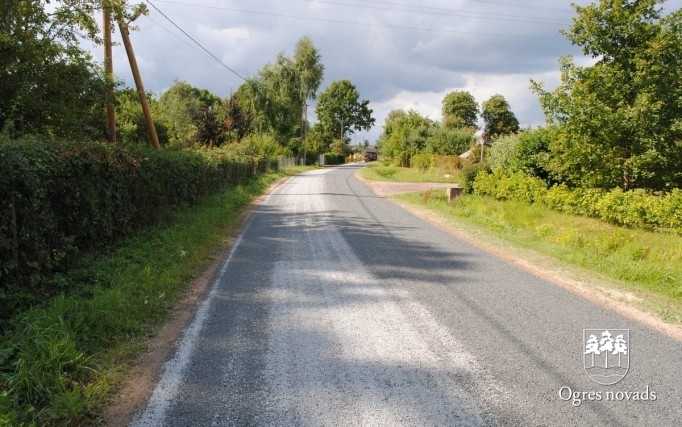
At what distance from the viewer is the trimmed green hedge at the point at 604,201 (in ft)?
34.9

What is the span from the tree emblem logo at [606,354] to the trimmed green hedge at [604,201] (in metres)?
7.87

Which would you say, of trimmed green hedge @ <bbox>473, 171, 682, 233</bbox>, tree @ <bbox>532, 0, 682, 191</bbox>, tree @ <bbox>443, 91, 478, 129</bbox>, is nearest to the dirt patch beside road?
trimmed green hedge @ <bbox>473, 171, 682, 233</bbox>

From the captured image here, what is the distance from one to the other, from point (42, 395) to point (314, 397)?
1942 mm

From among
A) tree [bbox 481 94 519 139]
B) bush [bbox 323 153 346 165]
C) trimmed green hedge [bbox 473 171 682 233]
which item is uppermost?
tree [bbox 481 94 519 139]

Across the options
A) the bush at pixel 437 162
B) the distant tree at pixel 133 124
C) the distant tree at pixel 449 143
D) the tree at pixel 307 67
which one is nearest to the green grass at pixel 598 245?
the distant tree at pixel 133 124

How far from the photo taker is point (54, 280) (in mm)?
5324

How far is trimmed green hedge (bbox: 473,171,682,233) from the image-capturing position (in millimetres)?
10648

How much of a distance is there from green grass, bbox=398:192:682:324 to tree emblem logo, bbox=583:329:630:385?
1.22 m

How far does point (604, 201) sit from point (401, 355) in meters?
10.9

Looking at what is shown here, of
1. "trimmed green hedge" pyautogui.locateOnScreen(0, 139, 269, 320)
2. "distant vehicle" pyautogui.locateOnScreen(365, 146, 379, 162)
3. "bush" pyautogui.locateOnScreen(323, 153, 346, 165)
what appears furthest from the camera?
"distant vehicle" pyautogui.locateOnScreen(365, 146, 379, 162)

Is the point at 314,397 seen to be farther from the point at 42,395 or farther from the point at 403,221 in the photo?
the point at 403,221

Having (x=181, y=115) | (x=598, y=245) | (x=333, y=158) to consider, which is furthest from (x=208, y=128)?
(x=333, y=158)

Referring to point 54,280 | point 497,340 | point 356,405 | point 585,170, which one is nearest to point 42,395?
point 356,405

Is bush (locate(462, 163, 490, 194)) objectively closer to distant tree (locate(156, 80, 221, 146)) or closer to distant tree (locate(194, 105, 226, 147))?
distant tree (locate(156, 80, 221, 146))
